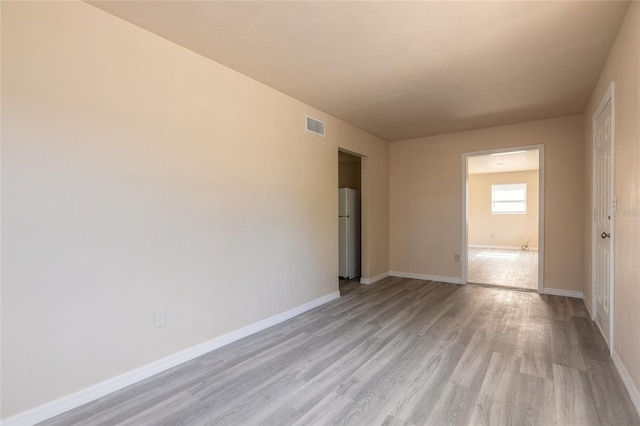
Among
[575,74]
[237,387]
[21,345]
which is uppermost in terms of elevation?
[575,74]

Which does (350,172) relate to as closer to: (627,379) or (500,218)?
(627,379)

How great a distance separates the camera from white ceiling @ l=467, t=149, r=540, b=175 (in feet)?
23.0

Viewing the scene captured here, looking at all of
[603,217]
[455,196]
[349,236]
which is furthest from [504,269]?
[603,217]

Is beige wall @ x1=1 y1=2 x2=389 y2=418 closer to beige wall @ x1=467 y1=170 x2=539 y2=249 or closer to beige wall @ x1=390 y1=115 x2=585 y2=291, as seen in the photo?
beige wall @ x1=390 y1=115 x2=585 y2=291

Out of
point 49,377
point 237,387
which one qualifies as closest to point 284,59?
point 237,387

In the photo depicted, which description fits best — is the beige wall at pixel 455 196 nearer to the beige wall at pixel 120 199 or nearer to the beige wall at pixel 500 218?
the beige wall at pixel 120 199

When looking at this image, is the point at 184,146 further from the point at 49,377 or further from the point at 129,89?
the point at 49,377

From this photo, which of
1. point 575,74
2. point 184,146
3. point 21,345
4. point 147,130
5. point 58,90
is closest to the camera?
point 21,345

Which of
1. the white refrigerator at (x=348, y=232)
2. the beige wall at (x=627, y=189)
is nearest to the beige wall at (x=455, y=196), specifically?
the white refrigerator at (x=348, y=232)

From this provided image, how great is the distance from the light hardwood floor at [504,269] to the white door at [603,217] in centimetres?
175

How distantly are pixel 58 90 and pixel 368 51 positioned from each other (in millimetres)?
2139

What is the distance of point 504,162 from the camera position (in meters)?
7.96

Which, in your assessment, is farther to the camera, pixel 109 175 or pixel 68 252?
pixel 109 175

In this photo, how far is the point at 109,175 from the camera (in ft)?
6.64
